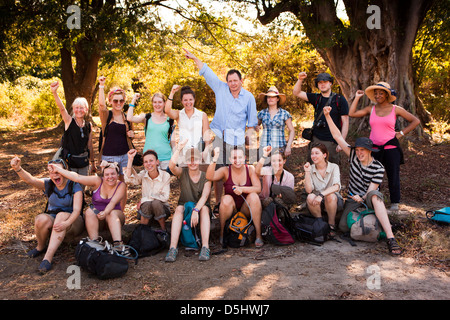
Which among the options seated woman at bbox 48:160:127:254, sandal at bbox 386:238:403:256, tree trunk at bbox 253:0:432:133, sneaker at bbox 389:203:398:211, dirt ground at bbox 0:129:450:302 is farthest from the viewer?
tree trunk at bbox 253:0:432:133

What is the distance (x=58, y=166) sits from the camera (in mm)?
4324

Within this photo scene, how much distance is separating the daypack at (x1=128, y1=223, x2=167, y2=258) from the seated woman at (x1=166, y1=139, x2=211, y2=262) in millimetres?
222

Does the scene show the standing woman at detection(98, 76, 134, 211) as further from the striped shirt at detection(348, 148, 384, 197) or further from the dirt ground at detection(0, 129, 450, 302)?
the striped shirt at detection(348, 148, 384, 197)

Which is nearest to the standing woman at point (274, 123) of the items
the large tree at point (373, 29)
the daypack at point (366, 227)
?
the daypack at point (366, 227)

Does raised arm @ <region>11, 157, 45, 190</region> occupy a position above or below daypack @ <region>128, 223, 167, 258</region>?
above

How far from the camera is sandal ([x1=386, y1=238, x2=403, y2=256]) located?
4.18 meters

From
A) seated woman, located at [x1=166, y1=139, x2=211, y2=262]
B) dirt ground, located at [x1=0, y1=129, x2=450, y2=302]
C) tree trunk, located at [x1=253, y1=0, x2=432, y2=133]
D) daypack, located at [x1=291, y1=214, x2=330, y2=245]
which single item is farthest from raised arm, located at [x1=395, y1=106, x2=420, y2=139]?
tree trunk, located at [x1=253, y1=0, x2=432, y2=133]

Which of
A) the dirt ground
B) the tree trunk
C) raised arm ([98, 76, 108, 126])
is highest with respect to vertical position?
the tree trunk

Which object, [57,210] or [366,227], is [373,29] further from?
[57,210]

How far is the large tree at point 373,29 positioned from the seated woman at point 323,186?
4793 mm

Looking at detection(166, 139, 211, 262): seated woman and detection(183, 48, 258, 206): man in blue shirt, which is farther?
detection(183, 48, 258, 206): man in blue shirt

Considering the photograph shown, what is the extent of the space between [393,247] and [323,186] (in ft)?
3.61

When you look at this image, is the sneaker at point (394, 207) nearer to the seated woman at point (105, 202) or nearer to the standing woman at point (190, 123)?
the standing woman at point (190, 123)
